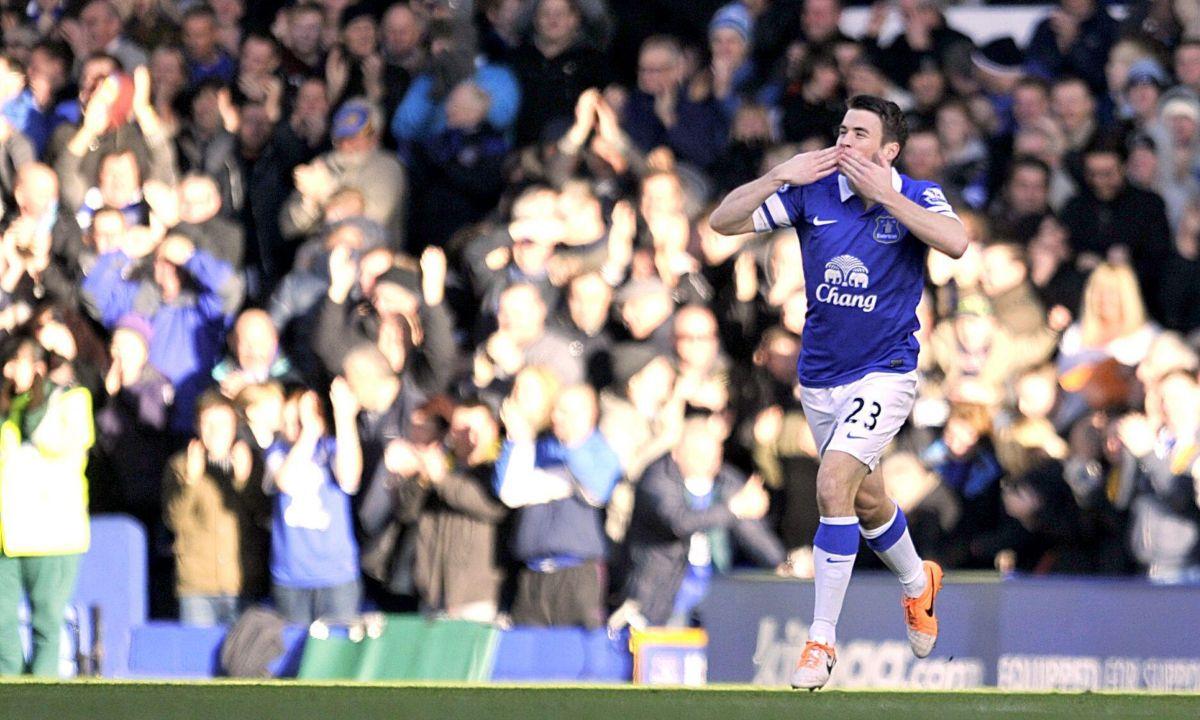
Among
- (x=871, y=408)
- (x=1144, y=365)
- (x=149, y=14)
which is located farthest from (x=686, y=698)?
(x=149, y=14)

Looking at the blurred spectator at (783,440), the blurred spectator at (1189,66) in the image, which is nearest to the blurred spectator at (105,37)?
the blurred spectator at (783,440)

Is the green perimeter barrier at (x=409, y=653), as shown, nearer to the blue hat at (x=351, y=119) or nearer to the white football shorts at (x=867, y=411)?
the white football shorts at (x=867, y=411)

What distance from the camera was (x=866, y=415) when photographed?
26.9 ft

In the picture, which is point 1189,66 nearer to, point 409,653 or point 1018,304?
point 1018,304

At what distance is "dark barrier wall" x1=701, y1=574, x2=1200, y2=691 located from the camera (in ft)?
33.3

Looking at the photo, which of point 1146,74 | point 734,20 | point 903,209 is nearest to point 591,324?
point 734,20

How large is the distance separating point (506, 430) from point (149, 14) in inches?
205

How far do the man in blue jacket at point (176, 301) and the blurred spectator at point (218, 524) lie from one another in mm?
663

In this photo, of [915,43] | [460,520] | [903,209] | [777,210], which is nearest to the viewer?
[903,209]

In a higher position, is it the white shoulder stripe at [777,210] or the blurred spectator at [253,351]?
the white shoulder stripe at [777,210]

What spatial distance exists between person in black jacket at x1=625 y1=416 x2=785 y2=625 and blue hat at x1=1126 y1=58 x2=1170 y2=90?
12.4 ft

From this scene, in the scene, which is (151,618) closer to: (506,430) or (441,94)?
(506,430)

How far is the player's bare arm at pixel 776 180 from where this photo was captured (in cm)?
801

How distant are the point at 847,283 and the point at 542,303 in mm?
4159
